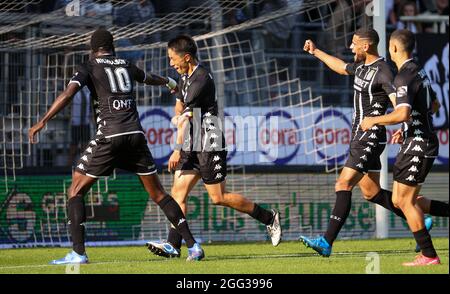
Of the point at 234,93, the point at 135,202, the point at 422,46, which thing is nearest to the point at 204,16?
the point at 234,93

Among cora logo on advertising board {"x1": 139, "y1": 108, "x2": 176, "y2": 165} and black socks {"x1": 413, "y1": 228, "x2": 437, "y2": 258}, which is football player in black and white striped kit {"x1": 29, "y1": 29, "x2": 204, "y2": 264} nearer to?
black socks {"x1": 413, "y1": 228, "x2": 437, "y2": 258}

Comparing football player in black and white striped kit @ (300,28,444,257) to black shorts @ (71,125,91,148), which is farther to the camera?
black shorts @ (71,125,91,148)

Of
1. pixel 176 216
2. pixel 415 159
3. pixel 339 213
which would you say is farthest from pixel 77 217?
pixel 415 159

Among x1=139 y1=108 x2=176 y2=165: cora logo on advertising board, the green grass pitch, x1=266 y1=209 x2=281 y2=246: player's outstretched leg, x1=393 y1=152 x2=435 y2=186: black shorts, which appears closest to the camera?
the green grass pitch

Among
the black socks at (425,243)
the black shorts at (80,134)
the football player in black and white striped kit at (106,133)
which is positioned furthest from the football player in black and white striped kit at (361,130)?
the black shorts at (80,134)

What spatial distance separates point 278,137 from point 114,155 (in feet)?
19.9

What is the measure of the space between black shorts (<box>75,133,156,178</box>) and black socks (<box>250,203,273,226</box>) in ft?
6.01

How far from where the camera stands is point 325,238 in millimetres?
11117

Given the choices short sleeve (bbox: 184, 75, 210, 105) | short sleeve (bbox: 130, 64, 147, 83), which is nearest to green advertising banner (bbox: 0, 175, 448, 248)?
short sleeve (bbox: 184, 75, 210, 105)

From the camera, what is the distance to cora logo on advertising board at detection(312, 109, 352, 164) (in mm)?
16562

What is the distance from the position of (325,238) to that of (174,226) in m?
1.54

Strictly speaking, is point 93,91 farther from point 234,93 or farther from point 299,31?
point 299,31

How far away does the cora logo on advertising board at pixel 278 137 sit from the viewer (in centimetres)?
1625

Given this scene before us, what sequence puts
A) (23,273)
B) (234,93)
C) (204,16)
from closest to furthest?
(23,273)
(204,16)
(234,93)
